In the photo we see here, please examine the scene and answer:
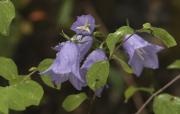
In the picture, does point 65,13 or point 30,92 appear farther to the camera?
point 65,13

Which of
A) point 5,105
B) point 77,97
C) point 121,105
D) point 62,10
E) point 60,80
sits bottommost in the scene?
point 121,105

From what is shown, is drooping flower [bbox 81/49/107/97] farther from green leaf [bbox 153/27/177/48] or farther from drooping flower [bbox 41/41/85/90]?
green leaf [bbox 153/27/177/48]

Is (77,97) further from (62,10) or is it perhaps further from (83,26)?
(62,10)

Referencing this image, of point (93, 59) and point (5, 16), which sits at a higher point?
point (5, 16)

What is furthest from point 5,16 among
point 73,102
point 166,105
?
point 166,105

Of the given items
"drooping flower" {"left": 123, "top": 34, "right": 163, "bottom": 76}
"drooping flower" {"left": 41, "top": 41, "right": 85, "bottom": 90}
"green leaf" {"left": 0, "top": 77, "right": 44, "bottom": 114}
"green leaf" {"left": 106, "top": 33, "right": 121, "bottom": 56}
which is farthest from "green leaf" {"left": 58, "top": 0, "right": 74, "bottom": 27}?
"green leaf" {"left": 106, "top": 33, "right": 121, "bottom": 56}

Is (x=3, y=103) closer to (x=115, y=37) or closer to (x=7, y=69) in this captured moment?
(x=7, y=69)

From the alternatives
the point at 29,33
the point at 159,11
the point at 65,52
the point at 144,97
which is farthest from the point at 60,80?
the point at 159,11
